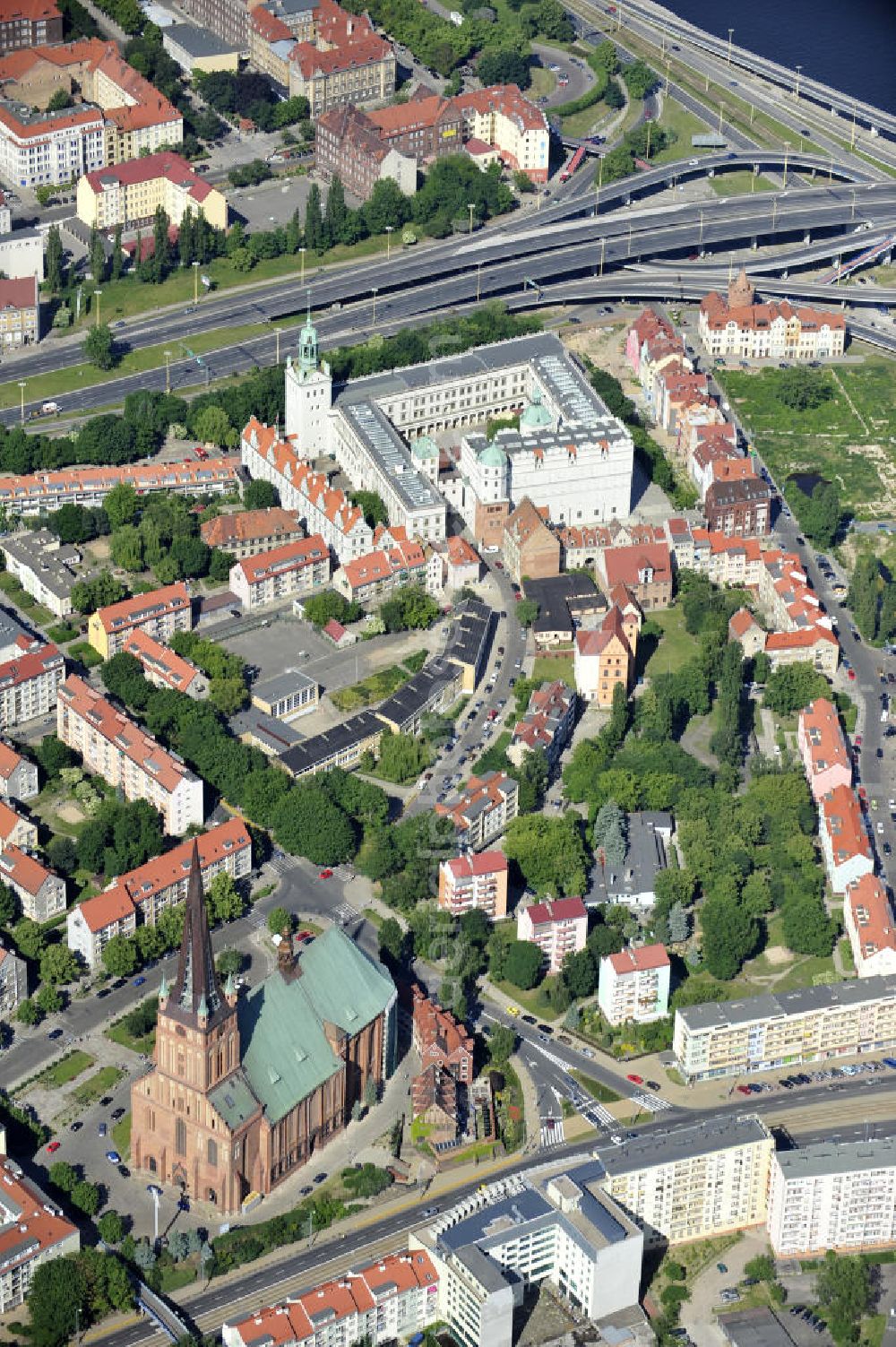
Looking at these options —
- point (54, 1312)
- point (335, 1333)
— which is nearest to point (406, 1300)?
point (335, 1333)

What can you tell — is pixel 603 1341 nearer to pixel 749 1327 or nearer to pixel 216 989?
pixel 749 1327

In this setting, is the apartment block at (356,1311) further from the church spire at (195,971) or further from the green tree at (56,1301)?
the church spire at (195,971)

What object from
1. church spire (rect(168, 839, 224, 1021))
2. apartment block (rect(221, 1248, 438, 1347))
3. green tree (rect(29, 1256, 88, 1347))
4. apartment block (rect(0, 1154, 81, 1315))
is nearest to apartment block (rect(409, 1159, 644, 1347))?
apartment block (rect(221, 1248, 438, 1347))

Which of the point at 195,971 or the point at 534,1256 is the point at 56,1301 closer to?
the point at 195,971

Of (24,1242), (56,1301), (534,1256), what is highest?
(24,1242)

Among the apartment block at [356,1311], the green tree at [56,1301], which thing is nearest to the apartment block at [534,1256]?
the apartment block at [356,1311]

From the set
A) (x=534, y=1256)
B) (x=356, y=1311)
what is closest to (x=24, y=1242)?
(x=356, y=1311)
